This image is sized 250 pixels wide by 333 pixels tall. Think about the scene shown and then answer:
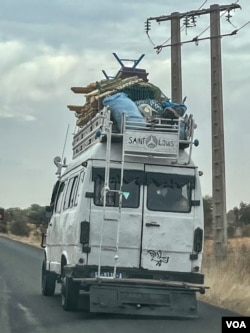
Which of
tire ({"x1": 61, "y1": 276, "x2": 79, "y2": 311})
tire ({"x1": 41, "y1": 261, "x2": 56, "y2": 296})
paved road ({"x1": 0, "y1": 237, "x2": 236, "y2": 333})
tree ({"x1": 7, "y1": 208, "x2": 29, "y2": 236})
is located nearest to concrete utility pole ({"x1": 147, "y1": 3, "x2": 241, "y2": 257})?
tire ({"x1": 41, "y1": 261, "x2": 56, "y2": 296})

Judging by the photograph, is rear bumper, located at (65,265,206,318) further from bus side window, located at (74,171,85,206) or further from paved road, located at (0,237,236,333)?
bus side window, located at (74,171,85,206)

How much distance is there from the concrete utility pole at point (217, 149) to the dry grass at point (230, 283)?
4.30 metres

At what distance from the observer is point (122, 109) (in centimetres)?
1406

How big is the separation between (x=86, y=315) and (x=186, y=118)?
3902 millimetres

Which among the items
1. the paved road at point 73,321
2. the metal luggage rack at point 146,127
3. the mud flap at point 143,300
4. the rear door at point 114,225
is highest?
the metal luggage rack at point 146,127

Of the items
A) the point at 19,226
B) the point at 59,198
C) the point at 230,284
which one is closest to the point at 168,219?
the point at 59,198

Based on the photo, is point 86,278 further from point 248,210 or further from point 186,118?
point 248,210

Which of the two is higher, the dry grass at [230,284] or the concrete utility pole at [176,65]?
the concrete utility pole at [176,65]

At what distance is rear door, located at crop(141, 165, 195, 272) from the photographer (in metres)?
13.5

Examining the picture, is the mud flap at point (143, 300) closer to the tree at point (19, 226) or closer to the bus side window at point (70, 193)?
the bus side window at point (70, 193)

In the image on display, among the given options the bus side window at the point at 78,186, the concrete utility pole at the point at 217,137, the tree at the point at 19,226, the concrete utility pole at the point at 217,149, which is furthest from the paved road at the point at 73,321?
the tree at the point at 19,226

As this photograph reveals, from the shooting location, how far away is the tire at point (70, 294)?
1388cm

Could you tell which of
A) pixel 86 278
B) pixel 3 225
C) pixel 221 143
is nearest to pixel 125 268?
pixel 86 278

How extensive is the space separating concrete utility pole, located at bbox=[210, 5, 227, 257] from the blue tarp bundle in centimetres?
1467
